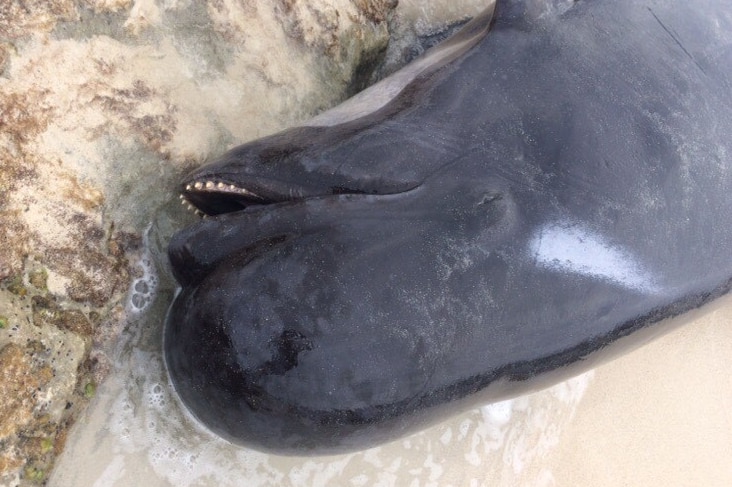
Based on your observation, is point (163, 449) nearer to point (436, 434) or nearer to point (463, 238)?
point (436, 434)

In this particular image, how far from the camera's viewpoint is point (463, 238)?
112 inches

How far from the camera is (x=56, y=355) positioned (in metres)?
3.12

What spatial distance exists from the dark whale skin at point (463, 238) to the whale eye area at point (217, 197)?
0.01 m

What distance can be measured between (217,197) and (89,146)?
658mm

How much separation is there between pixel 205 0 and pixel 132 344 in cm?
173

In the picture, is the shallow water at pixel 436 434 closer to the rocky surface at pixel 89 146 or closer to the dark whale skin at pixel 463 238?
the rocky surface at pixel 89 146

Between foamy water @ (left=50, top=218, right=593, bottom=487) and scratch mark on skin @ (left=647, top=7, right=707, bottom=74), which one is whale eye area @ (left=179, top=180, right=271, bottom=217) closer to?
foamy water @ (left=50, top=218, right=593, bottom=487)

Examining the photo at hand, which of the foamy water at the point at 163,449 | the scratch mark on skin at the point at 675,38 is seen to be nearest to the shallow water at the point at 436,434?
the foamy water at the point at 163,449

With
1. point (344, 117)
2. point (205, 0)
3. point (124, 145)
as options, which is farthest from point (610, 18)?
point (124, 145)

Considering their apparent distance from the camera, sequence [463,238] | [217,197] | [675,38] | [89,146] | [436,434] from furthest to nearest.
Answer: [436,434] < [675,38] < [89,146] < [217,197] < [463,238]

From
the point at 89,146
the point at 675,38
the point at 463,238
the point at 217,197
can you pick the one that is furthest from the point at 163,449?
the point at 675,38

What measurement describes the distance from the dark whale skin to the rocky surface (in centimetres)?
41

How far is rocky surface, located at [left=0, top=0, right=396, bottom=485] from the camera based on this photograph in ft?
9.98

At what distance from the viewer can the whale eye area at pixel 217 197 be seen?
3012mm
